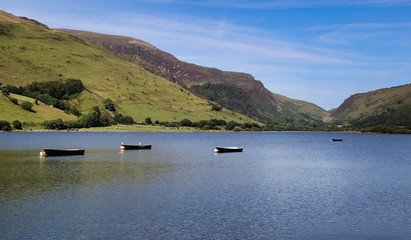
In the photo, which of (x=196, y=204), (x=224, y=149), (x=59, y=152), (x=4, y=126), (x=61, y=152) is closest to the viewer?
(x=196, y=204)

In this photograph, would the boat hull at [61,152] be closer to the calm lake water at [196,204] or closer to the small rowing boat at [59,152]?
the small rowing boat at [59,152]

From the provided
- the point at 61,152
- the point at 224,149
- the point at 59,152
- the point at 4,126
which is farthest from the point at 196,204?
the point at 4,126

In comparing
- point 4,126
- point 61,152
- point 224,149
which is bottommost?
point 224,149

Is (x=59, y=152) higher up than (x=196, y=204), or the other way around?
(x=59, y=152)

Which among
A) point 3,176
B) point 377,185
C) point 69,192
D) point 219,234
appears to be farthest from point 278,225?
point 3,176

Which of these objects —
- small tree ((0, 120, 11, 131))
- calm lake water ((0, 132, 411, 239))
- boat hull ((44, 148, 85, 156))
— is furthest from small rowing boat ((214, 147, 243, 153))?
small tree ((0, 120, 11, 131))

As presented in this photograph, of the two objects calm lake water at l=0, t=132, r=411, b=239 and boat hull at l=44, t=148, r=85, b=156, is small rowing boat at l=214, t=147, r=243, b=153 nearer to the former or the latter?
boat hull at l=44, t=148, r=85, b=156

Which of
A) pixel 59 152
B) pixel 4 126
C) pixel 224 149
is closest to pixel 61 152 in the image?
pixel 59 152

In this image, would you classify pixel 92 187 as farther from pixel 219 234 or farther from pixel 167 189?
pixel 219 234

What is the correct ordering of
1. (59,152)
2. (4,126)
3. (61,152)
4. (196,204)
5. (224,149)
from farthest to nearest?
(4,126) → (224,149) → (61,152) → (59,152) → (196,204)

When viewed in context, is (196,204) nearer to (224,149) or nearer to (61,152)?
(61,152)

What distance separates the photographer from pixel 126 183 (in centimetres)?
5366

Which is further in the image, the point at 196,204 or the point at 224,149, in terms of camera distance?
the point at 224,149

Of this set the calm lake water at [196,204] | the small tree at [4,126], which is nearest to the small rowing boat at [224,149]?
the calm lake water at [196,204]
